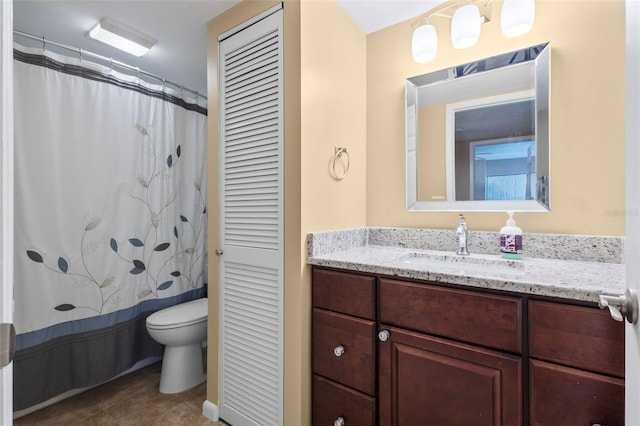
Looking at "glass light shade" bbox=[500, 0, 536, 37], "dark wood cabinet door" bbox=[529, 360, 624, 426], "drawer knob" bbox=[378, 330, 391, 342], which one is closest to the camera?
"dark wood cabinet door" bbox=[529, 360, 624, 426]

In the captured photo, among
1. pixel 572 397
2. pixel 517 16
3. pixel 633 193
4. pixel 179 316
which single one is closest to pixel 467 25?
pixel 517 16

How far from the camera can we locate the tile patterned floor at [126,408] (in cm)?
166

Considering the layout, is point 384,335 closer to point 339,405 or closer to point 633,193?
point 339,405

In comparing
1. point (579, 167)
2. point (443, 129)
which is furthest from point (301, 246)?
point (579, 167)

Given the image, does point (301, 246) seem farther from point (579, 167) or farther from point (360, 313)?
point (579, 167)

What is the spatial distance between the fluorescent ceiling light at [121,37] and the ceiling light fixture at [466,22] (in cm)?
165

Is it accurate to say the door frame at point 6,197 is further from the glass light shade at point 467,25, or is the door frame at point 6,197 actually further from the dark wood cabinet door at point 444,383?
the glass light shade at point 467,25

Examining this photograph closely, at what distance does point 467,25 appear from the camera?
4.67ft

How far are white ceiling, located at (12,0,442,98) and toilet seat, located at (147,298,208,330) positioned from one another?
179cm

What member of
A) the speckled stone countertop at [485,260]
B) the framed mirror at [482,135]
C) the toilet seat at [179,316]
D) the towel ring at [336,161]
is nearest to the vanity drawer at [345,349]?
the speckled stone countertop at [485,260]

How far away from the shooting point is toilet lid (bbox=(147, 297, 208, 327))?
1876 mm

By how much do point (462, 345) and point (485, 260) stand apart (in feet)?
1.63

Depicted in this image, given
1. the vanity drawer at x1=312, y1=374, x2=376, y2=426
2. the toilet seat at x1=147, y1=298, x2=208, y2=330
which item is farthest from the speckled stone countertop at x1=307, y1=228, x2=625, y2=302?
the toilet seat at x1=147, y1=298, x2=208, y2=330

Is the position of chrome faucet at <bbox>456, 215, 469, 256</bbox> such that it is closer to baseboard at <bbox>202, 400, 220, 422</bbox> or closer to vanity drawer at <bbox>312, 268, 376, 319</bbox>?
vanity drawer at <bbox>312, 268, 376, 319</bbox>
